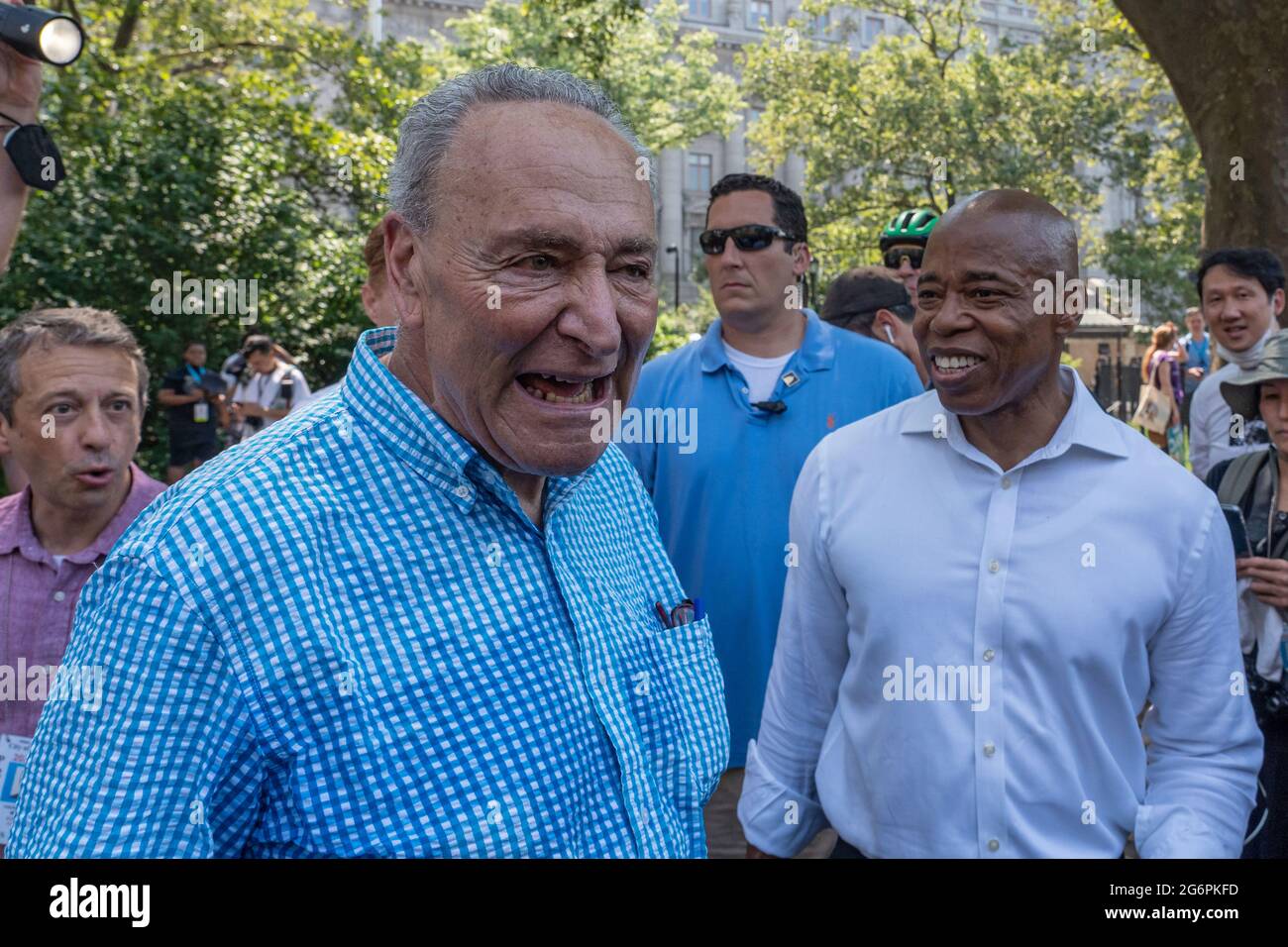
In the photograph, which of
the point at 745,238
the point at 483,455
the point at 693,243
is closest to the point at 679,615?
the point at 483,455

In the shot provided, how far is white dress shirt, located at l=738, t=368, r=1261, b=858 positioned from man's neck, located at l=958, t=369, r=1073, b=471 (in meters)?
0.04

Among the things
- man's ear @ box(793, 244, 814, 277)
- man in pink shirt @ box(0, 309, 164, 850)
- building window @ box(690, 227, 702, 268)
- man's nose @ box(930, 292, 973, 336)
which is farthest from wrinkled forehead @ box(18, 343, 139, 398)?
building window @ box(690, 227, 702, 268)

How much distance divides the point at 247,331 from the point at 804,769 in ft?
51.9

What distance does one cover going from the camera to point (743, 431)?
430 centimetres

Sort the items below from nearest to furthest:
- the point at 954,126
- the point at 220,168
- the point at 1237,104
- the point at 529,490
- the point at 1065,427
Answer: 1. the point at 529,490
2. the point at 1065,427
3. the point at 1237,104
4. the point at 220,168
5. the point at 954,126

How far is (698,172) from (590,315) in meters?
62.3

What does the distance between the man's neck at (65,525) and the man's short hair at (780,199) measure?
230cm

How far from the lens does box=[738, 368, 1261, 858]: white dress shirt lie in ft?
8.58

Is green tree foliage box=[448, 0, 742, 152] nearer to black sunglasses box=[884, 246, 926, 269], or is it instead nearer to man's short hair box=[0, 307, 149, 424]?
black sunglasses box=[884, 246, 926, 269]

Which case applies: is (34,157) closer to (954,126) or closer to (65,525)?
(65,525)

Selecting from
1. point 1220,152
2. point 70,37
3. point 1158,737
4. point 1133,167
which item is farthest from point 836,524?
point 1133,167

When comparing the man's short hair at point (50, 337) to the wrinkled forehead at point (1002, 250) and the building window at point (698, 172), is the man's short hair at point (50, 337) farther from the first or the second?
the building window at point (698, 172)

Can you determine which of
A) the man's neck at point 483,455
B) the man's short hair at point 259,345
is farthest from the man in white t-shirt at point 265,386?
the man's neck at point 483,455
